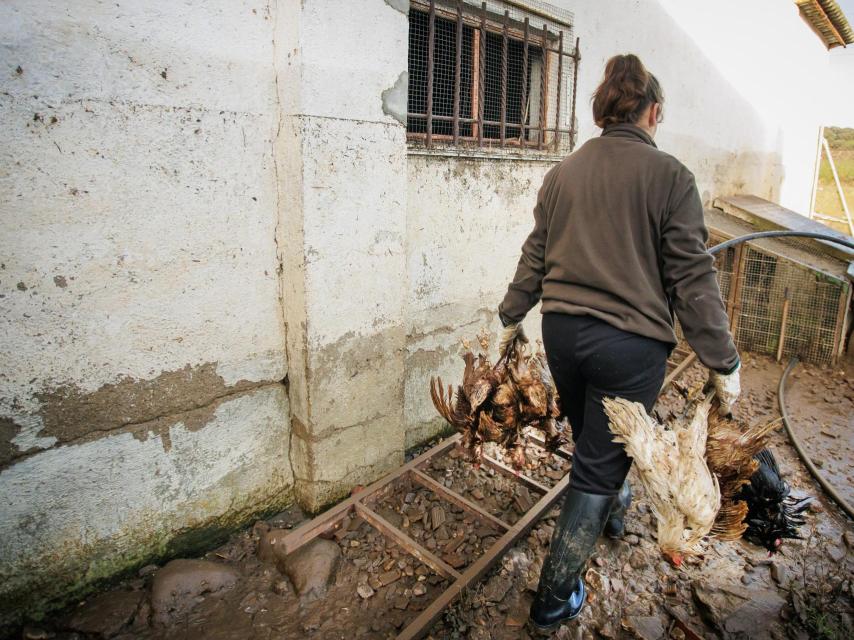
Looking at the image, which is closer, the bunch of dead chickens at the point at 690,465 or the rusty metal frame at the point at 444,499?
the bunch of dead chickens at the point at 690,465

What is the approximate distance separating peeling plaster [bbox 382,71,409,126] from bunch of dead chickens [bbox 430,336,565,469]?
4.53 feet

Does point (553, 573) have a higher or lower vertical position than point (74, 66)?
lower

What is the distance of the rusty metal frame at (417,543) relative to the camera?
239cm

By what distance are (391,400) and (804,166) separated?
13792mm

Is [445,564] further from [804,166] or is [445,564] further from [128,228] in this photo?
[804,166]

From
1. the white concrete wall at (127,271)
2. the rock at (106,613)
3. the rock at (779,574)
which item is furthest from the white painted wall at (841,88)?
the rock at (106,613)

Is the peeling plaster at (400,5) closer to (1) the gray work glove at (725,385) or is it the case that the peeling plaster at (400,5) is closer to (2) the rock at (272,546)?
(1) the gray work glove at (725,385)

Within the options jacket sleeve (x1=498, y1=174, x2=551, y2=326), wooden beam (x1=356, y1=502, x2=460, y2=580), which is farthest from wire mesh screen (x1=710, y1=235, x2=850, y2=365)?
wooden beam (x1=356, y1=502, x2=460, y2=580)

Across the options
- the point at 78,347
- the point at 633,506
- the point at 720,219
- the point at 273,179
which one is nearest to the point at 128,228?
the point at 78,347

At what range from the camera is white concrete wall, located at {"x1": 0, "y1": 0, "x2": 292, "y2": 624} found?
6.64ft

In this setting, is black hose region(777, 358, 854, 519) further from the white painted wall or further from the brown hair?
the white painted wall

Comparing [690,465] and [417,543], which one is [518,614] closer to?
[417,543]

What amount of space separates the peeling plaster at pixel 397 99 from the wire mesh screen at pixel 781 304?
4887 millimetres

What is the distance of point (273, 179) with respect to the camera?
8.82 ft
